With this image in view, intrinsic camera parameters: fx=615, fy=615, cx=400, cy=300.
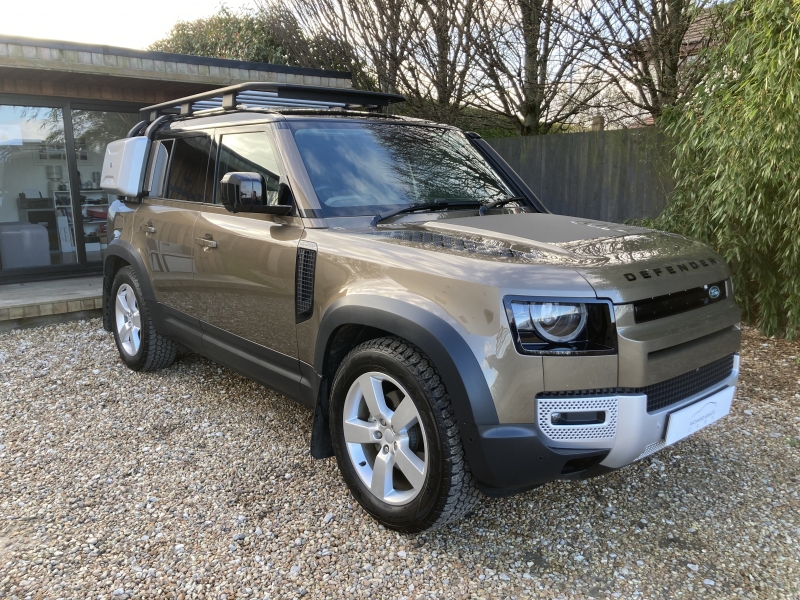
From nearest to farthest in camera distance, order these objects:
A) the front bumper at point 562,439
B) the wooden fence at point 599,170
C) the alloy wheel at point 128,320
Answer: the front bumper at point 562,439, the alloy wheel at point 128,320, the wooden fence at point 599,170

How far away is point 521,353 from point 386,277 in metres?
0.69

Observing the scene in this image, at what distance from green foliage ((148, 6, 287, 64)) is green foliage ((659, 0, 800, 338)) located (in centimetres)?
1063

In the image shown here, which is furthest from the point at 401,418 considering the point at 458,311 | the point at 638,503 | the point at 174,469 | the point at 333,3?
the point at 333,3

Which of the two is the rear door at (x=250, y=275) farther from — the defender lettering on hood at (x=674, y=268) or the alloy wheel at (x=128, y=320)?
the defender lettering on hood at (x=674, y=268)

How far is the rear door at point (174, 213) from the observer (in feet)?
12.9

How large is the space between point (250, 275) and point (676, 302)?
2.12m

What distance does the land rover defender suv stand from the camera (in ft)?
7.38

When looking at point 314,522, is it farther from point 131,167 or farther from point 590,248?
point 131,167

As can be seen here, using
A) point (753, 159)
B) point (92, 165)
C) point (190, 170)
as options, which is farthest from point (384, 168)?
point (92, 165)

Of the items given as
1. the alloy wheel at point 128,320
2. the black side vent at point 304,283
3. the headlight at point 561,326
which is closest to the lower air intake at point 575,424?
the headlight at point 561,326

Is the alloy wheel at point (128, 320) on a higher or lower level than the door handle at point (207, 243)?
lower

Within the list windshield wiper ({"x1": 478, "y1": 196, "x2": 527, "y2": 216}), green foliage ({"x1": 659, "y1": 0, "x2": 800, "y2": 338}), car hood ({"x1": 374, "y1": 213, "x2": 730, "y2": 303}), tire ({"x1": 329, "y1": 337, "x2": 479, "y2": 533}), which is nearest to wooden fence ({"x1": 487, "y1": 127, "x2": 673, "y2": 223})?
green foliage ({"x1": 659, "y1": 0, "x2": 800, "y2": 338})

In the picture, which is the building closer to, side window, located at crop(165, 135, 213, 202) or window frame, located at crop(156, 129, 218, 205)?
window frame, located at crop(156, 129, 218, 205)

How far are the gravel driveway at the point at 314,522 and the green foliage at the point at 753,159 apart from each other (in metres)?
1.62
